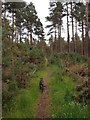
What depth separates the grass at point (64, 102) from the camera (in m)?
11.6

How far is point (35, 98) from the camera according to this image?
15.0 meters

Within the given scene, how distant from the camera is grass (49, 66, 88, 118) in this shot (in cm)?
1155

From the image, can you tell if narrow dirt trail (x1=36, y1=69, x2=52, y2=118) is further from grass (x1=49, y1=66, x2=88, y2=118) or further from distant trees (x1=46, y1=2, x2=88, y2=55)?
distant trees (x1=46, y1=2, x2=88, y2=55)

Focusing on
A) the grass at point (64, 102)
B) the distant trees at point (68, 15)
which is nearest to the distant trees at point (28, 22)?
the distant trees at point (68, 15)

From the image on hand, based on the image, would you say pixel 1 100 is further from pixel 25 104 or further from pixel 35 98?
pixel 35 98

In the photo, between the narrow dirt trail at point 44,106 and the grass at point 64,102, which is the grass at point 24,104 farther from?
the grass at point 64,102

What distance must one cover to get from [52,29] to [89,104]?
45912 mm

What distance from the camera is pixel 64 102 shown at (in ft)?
44.1

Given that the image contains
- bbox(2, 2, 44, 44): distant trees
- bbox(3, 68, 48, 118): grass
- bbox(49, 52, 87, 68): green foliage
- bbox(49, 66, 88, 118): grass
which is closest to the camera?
bbox(49, 66, 88, 118): grass

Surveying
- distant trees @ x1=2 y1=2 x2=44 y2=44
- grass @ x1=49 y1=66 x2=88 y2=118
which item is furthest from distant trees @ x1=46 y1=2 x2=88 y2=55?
grass @ x1=49 y1=66 x2=88 y2=118

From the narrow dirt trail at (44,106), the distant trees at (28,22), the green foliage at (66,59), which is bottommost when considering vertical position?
the narrow dirt trail at (44,106)

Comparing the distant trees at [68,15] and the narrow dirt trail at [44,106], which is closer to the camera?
the narrow dirt trail at [44,106]

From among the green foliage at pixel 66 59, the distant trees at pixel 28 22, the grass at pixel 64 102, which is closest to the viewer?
the grass at pixel 64 102

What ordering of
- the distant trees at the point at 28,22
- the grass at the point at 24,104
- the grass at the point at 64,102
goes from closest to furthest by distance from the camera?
the grass at the point at 64,102 < the grass at the point at 24,104 < the distant trees at the point at 28,22
